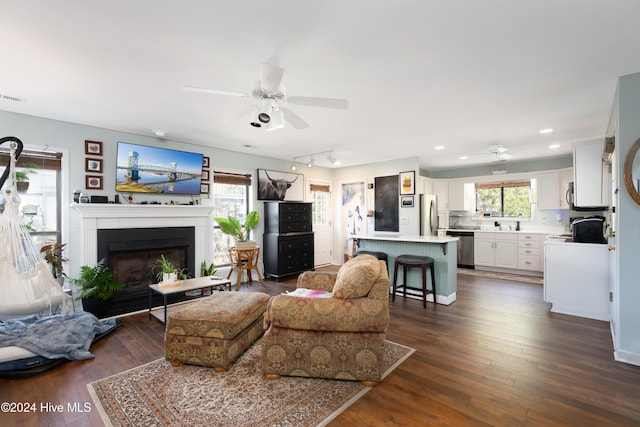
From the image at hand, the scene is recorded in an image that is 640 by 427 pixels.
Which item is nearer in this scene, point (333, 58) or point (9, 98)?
point (333, 58)

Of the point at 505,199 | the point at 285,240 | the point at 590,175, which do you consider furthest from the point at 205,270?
the point at 505,199

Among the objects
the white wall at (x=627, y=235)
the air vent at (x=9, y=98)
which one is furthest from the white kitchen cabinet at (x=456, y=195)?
the air vent at (x=9, y=98)

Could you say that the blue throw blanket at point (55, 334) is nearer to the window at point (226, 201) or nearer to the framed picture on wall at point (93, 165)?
the framed picture on wall at point (93, 165)

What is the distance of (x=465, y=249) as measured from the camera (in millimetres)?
6887

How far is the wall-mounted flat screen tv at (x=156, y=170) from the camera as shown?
4121 mm

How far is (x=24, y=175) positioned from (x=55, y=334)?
201 centimetres

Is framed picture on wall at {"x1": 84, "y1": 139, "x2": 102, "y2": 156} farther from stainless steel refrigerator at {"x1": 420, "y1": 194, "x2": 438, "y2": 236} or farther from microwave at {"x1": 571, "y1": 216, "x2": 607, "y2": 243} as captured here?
microwave at {"x1": 571, "y1": 216, "x2": 607, "y2": 243}

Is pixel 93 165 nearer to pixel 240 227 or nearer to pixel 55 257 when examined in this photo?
pixel 55 257

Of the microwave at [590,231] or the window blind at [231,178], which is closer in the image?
the microwave at [590,231]

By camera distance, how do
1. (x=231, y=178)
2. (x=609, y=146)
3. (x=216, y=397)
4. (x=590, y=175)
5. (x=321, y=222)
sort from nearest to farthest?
(x=216, y=397), (x=609, y=146), (x=590, y=175), (x=231, y=178), (x=321, y=222)

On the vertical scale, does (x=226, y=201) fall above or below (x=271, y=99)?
below

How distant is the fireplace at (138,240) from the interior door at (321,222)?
2.77m

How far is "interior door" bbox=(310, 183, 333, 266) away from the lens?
23.5 feet

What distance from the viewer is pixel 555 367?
8.04 ft
